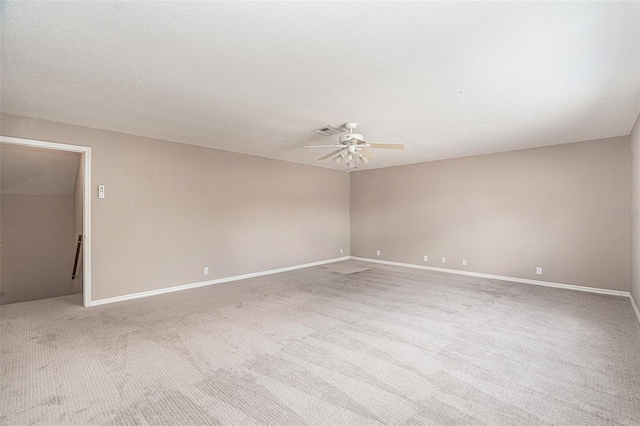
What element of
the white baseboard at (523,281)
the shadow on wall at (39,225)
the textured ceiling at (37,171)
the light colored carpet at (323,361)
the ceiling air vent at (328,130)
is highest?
the ceiling air vent at (328,130)

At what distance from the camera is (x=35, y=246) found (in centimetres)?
625

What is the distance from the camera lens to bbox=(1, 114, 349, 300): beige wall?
4.30 m

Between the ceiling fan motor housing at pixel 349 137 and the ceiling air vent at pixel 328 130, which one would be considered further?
the ceiling air vent at pixel 328 130

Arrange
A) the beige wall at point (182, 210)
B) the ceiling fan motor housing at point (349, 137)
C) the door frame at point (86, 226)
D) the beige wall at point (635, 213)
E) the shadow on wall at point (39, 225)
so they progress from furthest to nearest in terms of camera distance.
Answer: the shadow on wall at point (39, 225) → the beige wall at point (182, 210) → the door frame at point (86, 226) → the ceiling fan motor housing at point (349, 137) → the beige wall at point (635, 213)

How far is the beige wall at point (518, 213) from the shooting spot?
4.75m

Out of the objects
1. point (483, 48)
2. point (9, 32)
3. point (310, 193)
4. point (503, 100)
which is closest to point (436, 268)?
point (310, 193)

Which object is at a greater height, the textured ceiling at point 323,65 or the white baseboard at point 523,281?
the textured ceiling at point 323,65

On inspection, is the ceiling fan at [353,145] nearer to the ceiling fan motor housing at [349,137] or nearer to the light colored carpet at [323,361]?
the ceiling fan motor housing at [349,137]

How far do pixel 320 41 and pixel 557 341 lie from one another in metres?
3.66

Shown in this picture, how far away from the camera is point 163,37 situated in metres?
2.07

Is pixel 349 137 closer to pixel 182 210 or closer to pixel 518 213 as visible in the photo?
pixel 182 210

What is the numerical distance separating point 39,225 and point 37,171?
1371 millimetres

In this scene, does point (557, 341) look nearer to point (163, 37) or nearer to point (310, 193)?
point (163, 37)

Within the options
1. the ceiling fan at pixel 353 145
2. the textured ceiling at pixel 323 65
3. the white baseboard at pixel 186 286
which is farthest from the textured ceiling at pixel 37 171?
the ceiling fan at pixel 353 145
